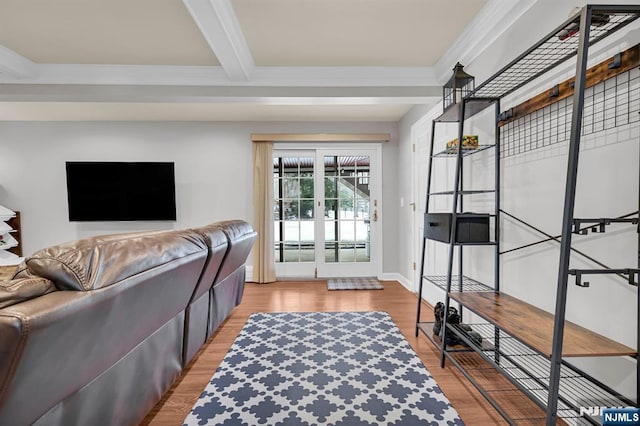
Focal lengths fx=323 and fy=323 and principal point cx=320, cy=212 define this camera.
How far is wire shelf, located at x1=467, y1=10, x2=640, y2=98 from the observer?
1.18m

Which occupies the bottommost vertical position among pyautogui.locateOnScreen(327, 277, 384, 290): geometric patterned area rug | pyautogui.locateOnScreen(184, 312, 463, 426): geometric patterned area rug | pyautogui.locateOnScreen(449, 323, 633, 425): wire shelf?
pyautogui.locateOnScreen(327, 277, 384, 290): geometric patterned area rug

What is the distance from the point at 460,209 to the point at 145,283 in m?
2.30

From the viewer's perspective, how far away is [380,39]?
8.63ft

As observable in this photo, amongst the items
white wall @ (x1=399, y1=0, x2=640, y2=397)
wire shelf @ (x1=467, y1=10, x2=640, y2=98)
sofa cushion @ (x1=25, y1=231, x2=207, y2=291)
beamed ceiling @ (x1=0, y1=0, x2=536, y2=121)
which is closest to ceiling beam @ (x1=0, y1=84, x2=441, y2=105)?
beamed ceiling @ (x1=0, y1=0, x2=536, y2=121)

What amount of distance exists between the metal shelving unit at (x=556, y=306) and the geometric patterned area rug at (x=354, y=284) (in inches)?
60.9

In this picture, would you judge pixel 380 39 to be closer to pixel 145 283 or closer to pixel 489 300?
pixel 489 300

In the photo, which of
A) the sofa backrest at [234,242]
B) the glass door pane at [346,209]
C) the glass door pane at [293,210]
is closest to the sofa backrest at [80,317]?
the sofa backrest at [234,242]

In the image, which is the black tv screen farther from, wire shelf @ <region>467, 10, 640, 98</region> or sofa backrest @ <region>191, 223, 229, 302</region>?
wire shelf @ <region>467, 10, 640, 98</region>

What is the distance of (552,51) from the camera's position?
5.51ft

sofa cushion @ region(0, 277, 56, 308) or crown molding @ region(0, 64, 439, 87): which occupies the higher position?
crown molding @ region(0, 64, 439, 87)

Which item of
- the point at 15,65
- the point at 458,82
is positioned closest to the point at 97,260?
the point at 458,82

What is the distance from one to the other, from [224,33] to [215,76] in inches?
35.9

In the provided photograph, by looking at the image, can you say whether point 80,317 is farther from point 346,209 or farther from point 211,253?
point 346,209

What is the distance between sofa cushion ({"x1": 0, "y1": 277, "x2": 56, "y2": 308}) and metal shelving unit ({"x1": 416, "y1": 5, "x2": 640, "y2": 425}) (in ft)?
5.39
